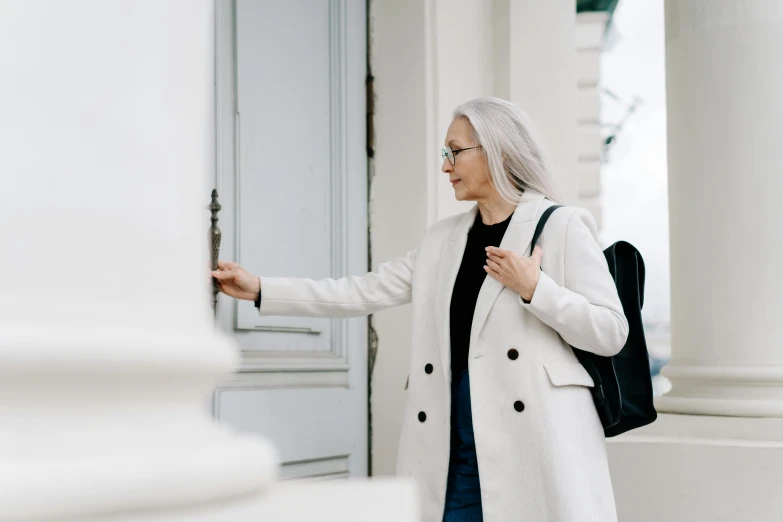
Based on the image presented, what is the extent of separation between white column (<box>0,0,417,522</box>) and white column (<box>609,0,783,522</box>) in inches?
99.4

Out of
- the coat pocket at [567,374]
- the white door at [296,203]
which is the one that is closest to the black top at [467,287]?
the coat pocket at [567,374]

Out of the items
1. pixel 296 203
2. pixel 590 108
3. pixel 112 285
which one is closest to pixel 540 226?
pixel 296 203

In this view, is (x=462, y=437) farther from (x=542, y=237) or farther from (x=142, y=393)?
(x=142, y=393)

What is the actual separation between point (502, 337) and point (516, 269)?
0.18 meters

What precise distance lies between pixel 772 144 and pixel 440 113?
44.4 inches

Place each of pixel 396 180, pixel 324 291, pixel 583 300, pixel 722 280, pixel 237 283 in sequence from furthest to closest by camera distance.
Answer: pixel 396 180
pixel 722 280
pixel 324 291
pixel 237 283
pixel 583 300

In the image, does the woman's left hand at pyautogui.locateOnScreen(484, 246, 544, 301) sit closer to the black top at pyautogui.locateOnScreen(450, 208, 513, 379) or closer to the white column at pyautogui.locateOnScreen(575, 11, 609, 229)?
the black top at pyautogui.locateOnScreen(450, 208, 513, 379)

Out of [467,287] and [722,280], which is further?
[722,280]

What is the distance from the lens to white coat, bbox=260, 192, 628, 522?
2.23 m

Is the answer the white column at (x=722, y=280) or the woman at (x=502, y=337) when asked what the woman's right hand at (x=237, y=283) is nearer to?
the woman at (x=502, y=337)

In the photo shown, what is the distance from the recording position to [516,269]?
224 centimetres

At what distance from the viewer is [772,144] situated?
3.22 metres

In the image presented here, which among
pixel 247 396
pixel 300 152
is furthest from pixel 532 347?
pixel 300 152

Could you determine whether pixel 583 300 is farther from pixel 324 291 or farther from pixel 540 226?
pixel 324 291
